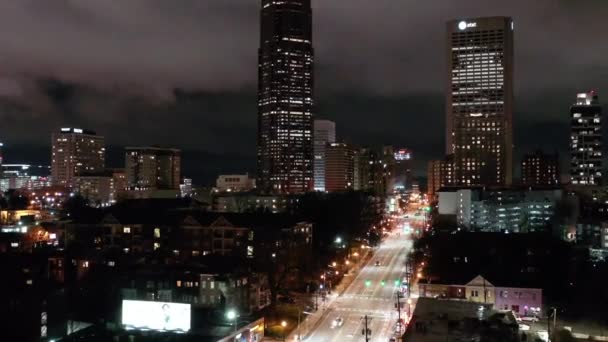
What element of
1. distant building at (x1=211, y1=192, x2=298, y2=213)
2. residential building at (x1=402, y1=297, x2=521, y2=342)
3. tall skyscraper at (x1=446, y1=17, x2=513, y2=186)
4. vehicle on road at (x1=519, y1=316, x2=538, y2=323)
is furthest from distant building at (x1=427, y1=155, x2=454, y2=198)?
residential building at (x1=402, y1=297, x2=521, y2=342)

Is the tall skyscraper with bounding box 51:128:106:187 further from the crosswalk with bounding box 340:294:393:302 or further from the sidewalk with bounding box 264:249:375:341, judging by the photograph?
the crosswalk with bounding box 340:294:393:302

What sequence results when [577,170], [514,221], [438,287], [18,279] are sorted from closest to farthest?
[438,287]
[18,279]
[514,221]
[577,170]

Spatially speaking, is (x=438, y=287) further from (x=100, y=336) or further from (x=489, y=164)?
(x=489, y=164)

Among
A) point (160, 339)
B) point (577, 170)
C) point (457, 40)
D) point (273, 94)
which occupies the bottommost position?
point (160, 339)

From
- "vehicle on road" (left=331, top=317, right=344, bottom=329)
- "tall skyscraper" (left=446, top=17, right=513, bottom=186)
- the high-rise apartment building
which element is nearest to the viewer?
"vehicle on road" (left=331, top=317, right=344, bottom=329)

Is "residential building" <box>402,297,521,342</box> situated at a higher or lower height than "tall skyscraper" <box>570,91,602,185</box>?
lower

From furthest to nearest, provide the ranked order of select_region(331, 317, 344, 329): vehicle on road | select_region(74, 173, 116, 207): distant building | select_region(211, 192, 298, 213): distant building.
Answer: select_region(74, 173, 116, 207): distant building → select_region(211, 192, 298, 213): distant building → select_region(331, 317, 344, 329): vehicle on road

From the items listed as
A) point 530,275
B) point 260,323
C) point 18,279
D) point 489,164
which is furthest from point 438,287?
point 489,164

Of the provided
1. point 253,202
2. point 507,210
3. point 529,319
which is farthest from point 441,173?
point 529,319
